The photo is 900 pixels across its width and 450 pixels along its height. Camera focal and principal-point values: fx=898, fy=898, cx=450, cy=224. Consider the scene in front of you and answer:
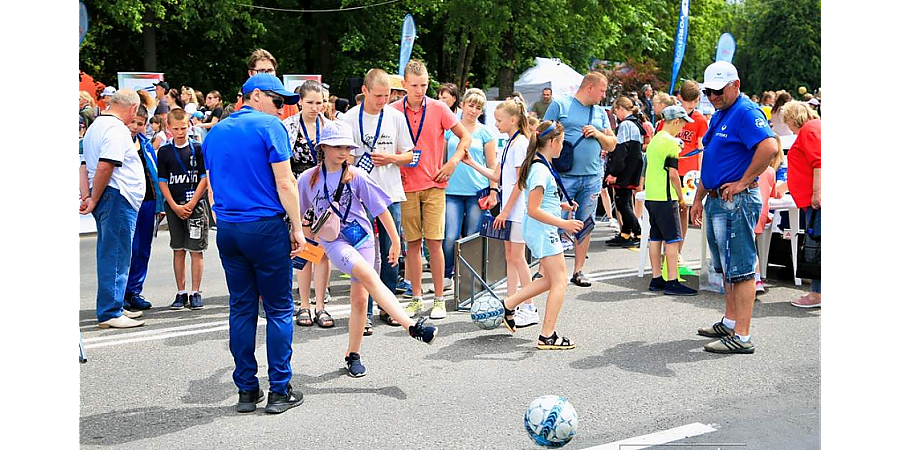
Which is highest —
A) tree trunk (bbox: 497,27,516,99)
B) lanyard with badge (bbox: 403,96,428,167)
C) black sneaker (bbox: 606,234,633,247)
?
tree trunk (bbox: 497,27,516,99)

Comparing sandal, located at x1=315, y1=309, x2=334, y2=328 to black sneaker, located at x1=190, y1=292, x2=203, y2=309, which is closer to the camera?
sandal, located at x1=315, y1=309, x2=334, y2=328

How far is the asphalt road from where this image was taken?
15.6 feet

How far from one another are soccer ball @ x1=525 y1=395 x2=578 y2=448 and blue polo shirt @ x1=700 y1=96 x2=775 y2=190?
2.81 meters

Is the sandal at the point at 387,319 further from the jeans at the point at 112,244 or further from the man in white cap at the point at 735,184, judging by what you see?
the man in white cap at the point at 735,184

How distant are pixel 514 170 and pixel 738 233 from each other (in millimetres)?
1831

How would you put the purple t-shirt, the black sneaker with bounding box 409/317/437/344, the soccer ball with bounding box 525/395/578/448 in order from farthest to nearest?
→ the purple t-shirt
the black sneaker with bounding box 409/317/437/344
the soccer ball with bounding box 525/395/578/448

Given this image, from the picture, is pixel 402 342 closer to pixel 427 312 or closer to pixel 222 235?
pixel 427 312

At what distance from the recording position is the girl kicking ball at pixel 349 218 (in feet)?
18.9

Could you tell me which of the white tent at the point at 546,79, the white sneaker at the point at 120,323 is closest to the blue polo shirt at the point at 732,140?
the white sneaker at the point at 120,323

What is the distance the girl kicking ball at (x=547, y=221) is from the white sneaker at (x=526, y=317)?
72cm

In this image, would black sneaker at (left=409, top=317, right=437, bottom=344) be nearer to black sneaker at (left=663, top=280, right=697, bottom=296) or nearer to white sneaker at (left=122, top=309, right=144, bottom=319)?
white sneaker at (left=122, top=309, right=144, bottom=319)

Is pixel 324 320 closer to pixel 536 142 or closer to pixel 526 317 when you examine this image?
pixel 526 317

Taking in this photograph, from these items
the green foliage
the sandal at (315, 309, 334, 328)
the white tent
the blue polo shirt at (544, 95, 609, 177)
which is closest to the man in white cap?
the blue polo shirt at (544, 95, 609, 177)

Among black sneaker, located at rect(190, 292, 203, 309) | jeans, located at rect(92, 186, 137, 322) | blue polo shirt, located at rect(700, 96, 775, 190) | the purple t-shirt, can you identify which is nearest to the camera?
the purple t-shirt
